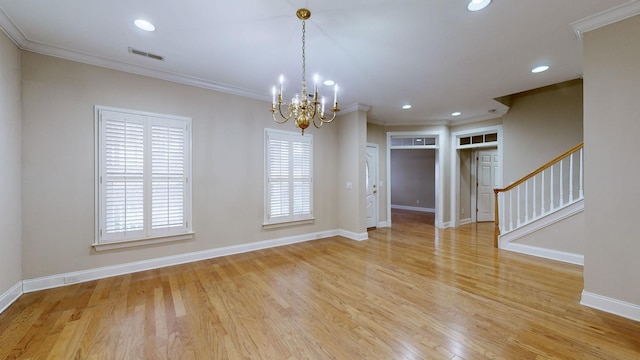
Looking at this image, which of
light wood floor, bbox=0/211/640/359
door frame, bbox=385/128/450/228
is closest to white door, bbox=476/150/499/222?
door frame, bbox=385/128/450/228

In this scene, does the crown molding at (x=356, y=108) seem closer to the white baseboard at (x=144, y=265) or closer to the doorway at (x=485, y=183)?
the white baseboard at (x=144, y=265)

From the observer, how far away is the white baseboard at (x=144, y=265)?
2846mm

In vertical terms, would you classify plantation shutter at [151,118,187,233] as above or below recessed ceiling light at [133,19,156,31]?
below

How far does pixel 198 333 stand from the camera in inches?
80.7

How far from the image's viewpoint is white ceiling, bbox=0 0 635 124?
7.22 feet

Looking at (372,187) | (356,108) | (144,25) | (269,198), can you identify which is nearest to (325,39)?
(144,25)

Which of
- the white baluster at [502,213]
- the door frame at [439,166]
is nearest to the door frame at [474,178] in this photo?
the door frame at [439,166]

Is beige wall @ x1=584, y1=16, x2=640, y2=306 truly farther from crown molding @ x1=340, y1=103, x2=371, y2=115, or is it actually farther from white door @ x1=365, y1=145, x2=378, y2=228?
white door @ x1=365, y1=145, x2=378, y2=228

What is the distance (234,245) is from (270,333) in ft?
7.74

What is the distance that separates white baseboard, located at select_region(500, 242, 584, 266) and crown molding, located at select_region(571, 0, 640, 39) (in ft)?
9.93

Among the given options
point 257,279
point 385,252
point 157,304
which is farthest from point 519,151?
point 157,304

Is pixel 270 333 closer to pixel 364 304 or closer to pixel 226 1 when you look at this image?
pixel 364 304

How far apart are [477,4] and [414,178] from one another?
7.98m

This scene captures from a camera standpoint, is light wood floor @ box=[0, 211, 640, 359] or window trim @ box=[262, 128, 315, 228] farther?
window trim @ box=[262, 128, 315, 228]
